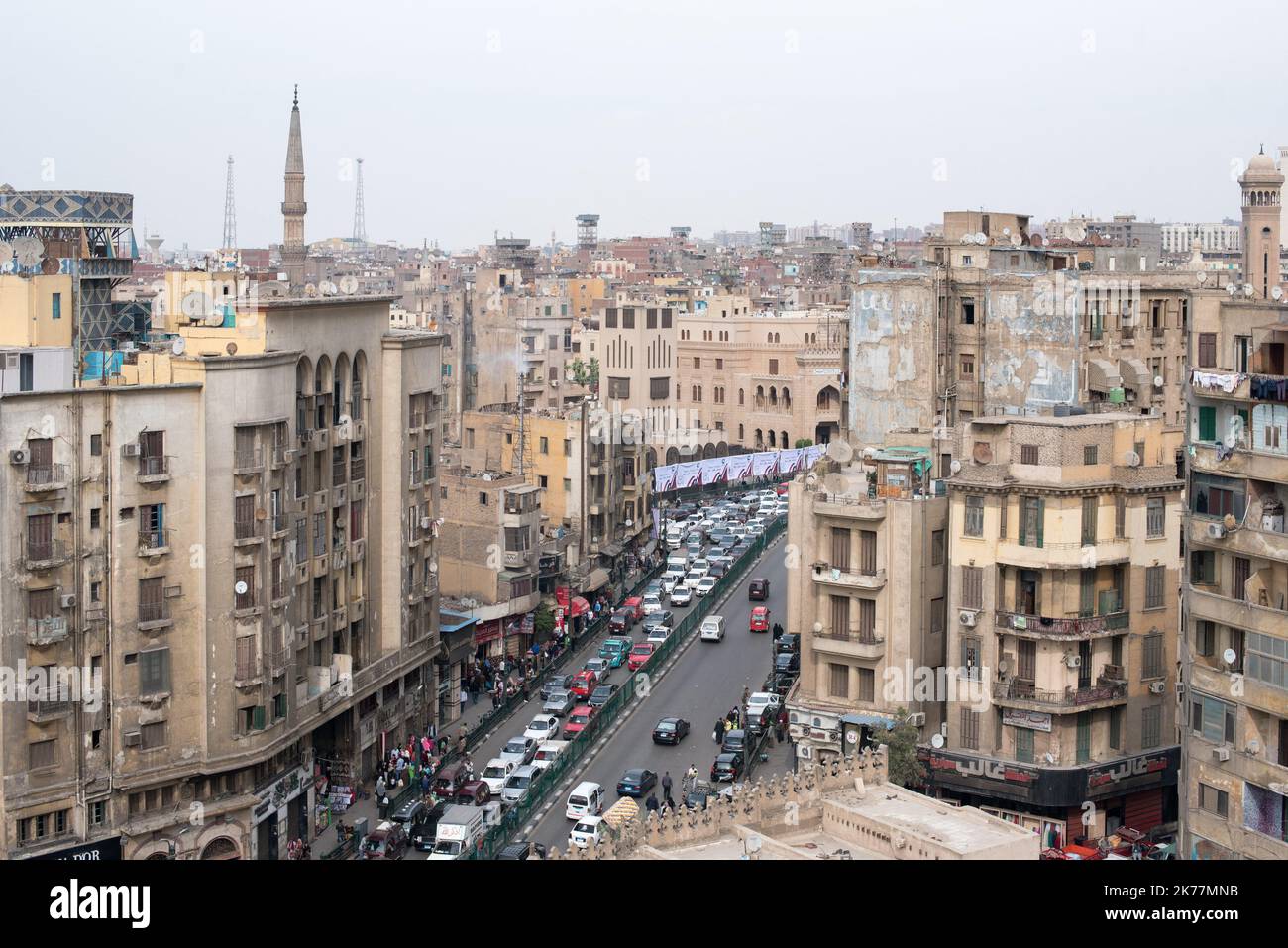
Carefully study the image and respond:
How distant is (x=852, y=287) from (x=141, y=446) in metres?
26.6

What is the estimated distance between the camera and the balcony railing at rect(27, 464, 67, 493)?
38.0 m

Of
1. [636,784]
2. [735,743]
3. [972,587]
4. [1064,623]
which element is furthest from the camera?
[735,743]

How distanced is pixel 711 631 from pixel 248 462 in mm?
26323

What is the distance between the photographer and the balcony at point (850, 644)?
46156mm

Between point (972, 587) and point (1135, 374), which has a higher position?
point (1135, 374)

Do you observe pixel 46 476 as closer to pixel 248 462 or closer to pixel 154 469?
pixel 154 469

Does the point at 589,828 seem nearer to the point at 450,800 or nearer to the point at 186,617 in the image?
the point at 450,800

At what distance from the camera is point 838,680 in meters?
47.2

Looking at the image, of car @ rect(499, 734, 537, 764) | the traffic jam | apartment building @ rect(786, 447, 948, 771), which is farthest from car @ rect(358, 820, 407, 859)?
apartment building @ rect(786, 447, 948, 771)

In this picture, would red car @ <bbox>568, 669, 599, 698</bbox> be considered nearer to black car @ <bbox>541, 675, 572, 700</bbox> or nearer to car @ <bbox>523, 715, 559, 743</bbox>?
black car @ <bbox>541, 675, 572, 700</bbox>

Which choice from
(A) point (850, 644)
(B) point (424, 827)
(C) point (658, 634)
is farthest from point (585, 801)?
(C) point (658, 634)

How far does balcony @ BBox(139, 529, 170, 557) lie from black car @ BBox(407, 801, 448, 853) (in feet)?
30.5

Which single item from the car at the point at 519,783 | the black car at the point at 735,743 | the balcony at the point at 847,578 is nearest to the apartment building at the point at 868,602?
the balcony at the point at 847,578
